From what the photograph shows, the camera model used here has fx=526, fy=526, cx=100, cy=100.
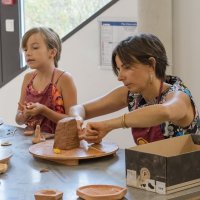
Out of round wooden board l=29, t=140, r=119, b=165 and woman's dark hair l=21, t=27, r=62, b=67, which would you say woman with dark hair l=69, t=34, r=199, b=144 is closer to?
round wooden board l=29, t=140, r=119, b=165

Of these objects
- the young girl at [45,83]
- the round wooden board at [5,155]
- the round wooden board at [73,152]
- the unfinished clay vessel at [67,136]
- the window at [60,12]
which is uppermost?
the window at [60,12]

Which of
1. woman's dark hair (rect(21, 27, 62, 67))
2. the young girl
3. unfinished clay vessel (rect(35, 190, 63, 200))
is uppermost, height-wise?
woman's dark hair (rect(21, 27, 62, 67))

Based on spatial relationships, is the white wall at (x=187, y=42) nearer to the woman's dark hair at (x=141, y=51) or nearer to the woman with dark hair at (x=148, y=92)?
the woman with dark hair at (x=148, y=92)

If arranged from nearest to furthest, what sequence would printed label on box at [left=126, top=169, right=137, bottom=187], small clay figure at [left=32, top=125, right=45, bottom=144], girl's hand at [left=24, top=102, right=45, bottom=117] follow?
printed label on box at [left=126, top=169, right=137, bottom=187]
small clay figure at [left=32, top=125, right=45, bottom=144]
girl's hand at [left=24, top=102, right=45, bottom=117]

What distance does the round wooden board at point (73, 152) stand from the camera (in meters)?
2.10

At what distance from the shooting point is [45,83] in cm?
303

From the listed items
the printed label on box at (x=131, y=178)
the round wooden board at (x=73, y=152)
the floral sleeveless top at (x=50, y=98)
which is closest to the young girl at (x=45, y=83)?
the floral sleeveless top at (x=50, y=98)

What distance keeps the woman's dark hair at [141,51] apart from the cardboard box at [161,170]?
1.57 feet

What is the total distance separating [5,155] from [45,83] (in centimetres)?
94

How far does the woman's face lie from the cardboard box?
417 millimetres

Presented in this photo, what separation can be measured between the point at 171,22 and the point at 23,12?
1.60 m

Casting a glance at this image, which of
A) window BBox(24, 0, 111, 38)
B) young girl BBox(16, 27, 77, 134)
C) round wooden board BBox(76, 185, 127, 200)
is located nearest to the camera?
round wooden board BBox(76, 185, 127, 200)

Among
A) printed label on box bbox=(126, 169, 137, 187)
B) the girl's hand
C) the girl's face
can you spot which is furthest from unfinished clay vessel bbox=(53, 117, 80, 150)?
the girl's face

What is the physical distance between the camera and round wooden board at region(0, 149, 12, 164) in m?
2.09
